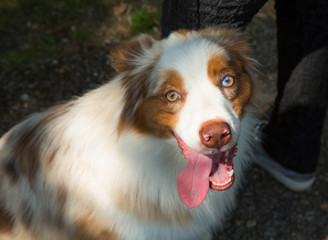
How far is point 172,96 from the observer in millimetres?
2176

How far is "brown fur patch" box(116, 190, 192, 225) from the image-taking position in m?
2.39

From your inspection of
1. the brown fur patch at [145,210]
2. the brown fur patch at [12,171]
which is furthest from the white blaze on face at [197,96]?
the brown fur patch at [12,171]

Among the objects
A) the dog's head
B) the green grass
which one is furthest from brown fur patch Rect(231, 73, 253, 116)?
the green grass

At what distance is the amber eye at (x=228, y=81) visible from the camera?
7.29ft

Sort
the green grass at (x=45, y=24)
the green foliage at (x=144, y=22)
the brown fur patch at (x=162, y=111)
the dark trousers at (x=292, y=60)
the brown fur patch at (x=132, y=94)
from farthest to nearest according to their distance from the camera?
1. the green foliage at (x=144, y=22)
2. the green grass at (x=45, y=24)
3. the dark trousers at (x=292, y=60)
4. the brown fur patch at (x=132, y=94)
5. the brown fur patch at (x=162, y=111)

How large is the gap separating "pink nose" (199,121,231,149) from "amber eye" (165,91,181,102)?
0.25 meters

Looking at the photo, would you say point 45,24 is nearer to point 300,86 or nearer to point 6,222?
point 6,222

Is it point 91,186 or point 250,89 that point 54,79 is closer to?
point 91,186

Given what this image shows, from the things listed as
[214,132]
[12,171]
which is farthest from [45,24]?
[214,132]

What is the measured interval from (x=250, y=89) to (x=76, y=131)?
1.05m

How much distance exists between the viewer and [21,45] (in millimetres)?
4742

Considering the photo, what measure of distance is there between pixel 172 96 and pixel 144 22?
2.97 meters

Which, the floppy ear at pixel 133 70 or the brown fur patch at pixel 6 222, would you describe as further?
the brown fur patch at pixel 6 222

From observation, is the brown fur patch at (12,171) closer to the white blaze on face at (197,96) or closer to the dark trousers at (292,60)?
the white blaze on face at (197,96)
